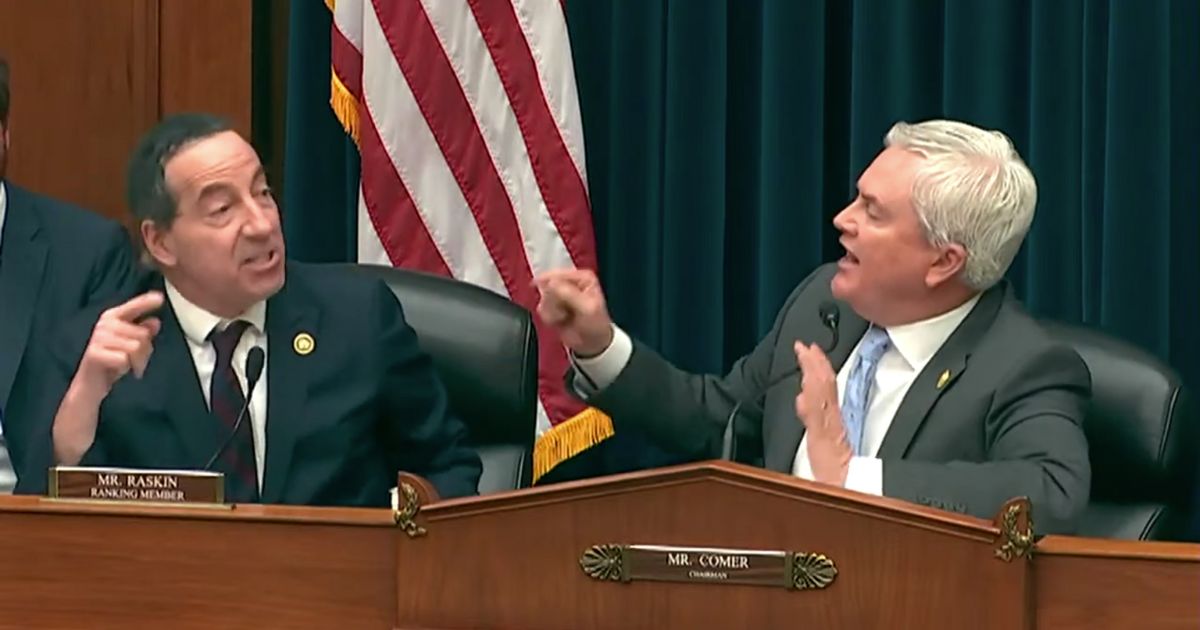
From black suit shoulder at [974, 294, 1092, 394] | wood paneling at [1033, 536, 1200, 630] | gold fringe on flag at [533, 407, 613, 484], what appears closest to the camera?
wood paneling at [1033, 536, 1200, 630]

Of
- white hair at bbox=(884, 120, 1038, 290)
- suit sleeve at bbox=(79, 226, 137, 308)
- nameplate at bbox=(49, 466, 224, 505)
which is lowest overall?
nameplate at bbox=(49, 466, 224, 505)

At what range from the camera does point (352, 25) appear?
398 cm

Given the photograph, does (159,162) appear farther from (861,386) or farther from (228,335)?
(861,386)

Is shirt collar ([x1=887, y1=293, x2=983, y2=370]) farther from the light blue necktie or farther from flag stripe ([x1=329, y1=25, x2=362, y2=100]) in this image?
flag stripe ([x1=329, y1=25, x2=362, y2=100])

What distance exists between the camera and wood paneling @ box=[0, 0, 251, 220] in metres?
4.21

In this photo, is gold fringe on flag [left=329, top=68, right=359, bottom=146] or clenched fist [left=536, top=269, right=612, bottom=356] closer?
clenched fist [left=536, top=269, right=612, bottom=356]

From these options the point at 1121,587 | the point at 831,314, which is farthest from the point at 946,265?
the point at 1121,587

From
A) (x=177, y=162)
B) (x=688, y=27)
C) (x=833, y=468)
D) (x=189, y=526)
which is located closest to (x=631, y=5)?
(x=688, y=27)

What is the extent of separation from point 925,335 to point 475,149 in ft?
4.33

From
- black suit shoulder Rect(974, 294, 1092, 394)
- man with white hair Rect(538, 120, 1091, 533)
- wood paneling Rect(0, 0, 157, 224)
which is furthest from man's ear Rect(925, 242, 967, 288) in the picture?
wood paneling Rect(0, 0, 157, 224)

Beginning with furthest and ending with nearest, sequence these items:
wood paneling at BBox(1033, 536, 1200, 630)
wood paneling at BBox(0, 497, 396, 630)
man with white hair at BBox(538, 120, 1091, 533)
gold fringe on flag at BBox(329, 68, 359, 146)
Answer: gold fringe on flag at BBox(329, 68, 359, 146) < man with white hair at BBox(538, 120, 1091, 533) < wood paneling at BBox(0, 497, 396, 630) < wood paneling at BBox(1033, 536, 1200, 630)

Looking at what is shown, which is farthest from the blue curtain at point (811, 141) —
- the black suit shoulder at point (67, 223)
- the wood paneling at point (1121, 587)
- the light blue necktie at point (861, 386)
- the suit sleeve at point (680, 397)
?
the wood paneling at point (1121, 587)

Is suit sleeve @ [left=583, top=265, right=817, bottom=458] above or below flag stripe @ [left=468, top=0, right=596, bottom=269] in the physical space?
below

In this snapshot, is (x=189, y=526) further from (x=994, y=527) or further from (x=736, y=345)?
(x=736, y=345)
